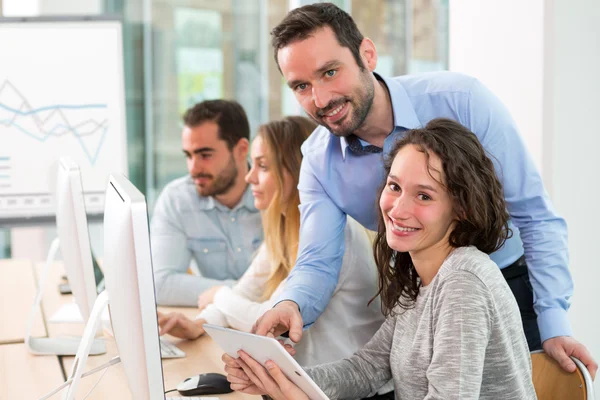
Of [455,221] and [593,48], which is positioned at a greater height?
[593,48]

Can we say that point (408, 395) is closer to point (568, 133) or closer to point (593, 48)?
point (568, 133)

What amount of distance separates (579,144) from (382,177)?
2.87 feet

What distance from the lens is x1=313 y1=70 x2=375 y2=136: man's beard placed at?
71.7 inches

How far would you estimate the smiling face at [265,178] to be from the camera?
2.45 metres

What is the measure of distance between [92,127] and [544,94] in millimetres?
1891

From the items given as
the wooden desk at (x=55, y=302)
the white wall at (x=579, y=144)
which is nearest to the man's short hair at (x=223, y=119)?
the wooden desk at (x=55, y=302)

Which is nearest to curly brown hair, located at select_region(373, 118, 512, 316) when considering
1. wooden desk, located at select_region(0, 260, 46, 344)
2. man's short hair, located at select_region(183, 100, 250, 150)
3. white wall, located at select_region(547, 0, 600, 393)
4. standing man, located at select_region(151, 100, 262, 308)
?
white wall, located at select_region(547, 0, 600, 393)

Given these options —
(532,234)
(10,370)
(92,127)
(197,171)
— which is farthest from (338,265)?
(92,127)

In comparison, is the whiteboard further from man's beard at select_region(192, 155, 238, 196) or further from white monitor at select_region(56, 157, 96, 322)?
white monitor at select_region(56, 157, 96, 322)

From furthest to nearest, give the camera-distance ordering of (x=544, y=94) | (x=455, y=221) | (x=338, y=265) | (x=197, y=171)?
(x=197, y=171) < (x=544, y=94) < (x=338, y=265) < (x=455, y=221)

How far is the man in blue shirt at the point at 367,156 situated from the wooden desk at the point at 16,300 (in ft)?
2.89

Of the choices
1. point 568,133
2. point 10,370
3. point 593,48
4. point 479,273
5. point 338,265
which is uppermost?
point 593,48

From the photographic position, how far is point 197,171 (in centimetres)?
295

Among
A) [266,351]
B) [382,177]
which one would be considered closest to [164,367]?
[266,351]
